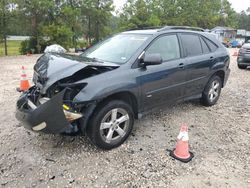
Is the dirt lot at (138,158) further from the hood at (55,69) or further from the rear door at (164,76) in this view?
the hood at (55,69)

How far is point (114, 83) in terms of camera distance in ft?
11.0

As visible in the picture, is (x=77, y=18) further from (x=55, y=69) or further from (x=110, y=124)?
(x=110, y=124)

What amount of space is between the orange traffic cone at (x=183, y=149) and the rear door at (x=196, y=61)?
148cm

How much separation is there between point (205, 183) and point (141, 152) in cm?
100

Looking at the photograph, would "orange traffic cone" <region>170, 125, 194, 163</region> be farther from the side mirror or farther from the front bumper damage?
the front bumper damage

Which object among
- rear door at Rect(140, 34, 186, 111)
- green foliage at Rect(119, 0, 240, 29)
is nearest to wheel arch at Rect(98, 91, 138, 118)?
rear door at Rect(140, 34, 186, 111)

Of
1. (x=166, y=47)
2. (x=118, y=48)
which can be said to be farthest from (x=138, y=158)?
(x=166, y=47)

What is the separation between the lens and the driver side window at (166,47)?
4008 mm

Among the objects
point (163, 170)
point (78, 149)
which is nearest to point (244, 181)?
point (163, 170)

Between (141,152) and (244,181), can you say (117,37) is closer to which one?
(141,152)

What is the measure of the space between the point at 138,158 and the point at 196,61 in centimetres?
233

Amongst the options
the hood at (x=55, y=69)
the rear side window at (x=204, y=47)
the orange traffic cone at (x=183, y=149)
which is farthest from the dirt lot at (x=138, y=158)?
the rear side window at (x=204, y=47)

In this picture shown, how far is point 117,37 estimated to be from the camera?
454 cm

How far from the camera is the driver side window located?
13.1ft
